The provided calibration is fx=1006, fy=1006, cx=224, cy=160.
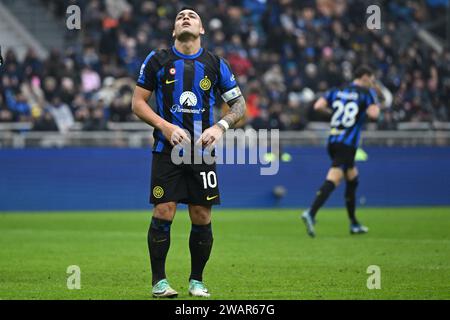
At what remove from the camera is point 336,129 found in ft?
54.7

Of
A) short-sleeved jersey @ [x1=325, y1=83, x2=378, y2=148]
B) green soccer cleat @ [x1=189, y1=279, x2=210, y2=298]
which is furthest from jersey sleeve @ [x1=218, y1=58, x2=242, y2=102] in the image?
short-sleeved jersey @ [x1=325, y1=83, x2=378, y2=148]

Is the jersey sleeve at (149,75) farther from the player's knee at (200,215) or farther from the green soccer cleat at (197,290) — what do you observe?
the green soccer cleat at (197,290)

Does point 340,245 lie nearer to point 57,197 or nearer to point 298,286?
point 298,286

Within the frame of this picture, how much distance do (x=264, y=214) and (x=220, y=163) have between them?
2.15 m

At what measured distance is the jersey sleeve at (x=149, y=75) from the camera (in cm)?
884

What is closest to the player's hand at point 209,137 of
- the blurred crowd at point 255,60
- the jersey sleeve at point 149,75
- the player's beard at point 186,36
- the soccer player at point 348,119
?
the jersey sleeve at point 149,75

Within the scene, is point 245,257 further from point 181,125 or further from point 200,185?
point 181,125

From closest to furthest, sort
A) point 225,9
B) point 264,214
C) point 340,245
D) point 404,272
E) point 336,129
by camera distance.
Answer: point 404,272 < point 340,245 < point 336,129 < point 264,214 < point 225,9

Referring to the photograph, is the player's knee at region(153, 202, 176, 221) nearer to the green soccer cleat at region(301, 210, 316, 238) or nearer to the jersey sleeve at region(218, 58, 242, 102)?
the jersey sleeve at region(218, 58, 242, 102)

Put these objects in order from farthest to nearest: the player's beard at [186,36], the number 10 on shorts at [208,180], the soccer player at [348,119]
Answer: the soccer player at [348,119], the number 10 on shorts at [208,180], the player's beard at [186,36]

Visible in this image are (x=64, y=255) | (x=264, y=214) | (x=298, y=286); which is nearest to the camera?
(x=298, y=286)

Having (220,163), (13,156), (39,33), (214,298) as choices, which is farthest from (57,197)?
(214,298)

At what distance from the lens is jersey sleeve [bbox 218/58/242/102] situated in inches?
356

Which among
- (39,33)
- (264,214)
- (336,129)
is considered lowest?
(264,214)
